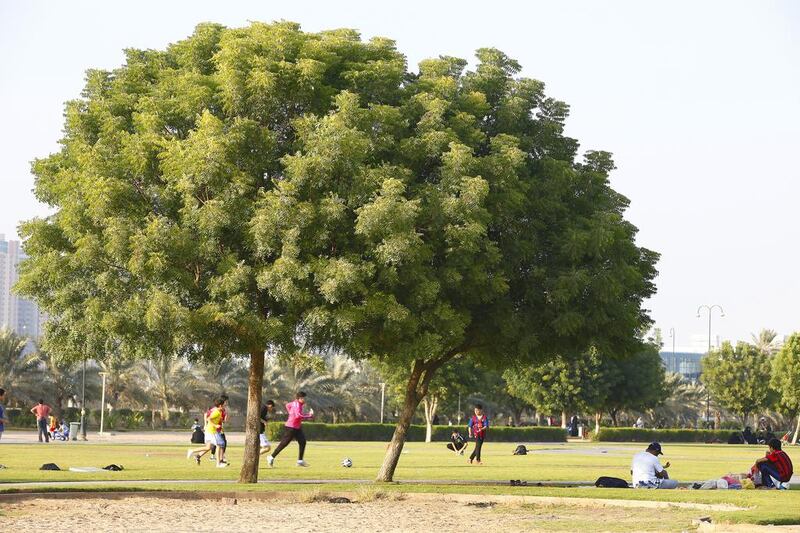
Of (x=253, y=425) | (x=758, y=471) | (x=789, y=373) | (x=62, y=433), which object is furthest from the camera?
(x=789, y=373)

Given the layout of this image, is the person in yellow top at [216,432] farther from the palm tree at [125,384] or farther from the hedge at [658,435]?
the hedge at [658,435]

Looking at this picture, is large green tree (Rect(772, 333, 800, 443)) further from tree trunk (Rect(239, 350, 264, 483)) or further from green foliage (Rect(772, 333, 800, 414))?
tree trunk (Rect(239, 350, 264, 483))

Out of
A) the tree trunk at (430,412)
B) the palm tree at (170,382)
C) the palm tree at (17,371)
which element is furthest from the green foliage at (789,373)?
the palm tree at (17,371)

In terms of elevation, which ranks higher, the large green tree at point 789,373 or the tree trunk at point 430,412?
the large green tree at point 789,373

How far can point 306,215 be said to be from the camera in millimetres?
23297

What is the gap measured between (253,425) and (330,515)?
7101 millimetres

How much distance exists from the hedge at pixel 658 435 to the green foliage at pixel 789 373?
5.89 meters

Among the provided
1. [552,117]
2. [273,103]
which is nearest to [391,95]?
[273,103]

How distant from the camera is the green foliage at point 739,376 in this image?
9900cm

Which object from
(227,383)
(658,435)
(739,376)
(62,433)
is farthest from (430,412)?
(739,376)

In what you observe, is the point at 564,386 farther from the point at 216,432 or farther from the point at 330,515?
the point at 330,515

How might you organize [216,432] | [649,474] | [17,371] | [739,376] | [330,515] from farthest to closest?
[739,376] → [17,371] → [216,432] → [649,474] → [330,515]

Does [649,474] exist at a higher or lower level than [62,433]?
higher

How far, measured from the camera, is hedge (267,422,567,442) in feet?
229
